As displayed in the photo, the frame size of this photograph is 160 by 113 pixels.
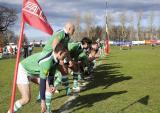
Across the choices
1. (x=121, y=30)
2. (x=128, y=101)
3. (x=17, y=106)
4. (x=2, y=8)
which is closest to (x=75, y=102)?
(x=128, y=101)

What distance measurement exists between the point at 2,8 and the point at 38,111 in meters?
77.4

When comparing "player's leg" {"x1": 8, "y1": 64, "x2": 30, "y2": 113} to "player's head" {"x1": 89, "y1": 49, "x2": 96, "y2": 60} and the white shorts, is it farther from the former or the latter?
"player's head" {"x1": 89, "y1": 49, "x2": 96, "y2": 60}

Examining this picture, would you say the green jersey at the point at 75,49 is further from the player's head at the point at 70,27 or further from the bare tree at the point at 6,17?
the bare tree at the point at 6,17

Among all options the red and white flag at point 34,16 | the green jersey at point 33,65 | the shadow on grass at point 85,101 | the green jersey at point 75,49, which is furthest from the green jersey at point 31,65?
the green jersey at point 75,49

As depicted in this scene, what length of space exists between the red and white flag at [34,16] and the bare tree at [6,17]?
78814mm

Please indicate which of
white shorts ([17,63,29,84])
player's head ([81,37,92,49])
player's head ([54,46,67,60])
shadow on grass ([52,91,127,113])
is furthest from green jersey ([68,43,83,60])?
white shorts ([17,63,29,84])

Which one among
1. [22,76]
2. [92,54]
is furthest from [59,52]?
[92,54]

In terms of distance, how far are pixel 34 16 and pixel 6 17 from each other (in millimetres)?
79905

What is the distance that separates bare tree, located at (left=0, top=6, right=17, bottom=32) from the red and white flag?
78.8m

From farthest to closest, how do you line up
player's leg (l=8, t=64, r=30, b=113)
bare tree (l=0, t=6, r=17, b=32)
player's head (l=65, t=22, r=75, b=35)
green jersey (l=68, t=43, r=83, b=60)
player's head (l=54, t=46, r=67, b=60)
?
bare tree (l=0, t=6, r=17, b=32)
green jersey (l=68, t=43, r=83, b=60)
player's head (l=65, t=22, r=75, b=35)
player's head (l=54, t=46, r=67, b=60)
player's leg (l=8, t=64, r=30, b=113)

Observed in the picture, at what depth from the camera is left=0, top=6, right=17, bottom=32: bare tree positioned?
8560cm

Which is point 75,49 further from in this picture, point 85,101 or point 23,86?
point 23,86

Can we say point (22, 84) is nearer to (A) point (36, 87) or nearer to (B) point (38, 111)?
(B) point (38, 111)

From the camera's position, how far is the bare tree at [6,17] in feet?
281
